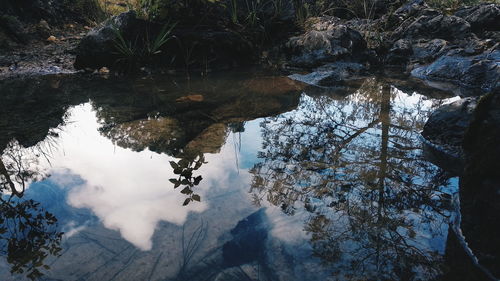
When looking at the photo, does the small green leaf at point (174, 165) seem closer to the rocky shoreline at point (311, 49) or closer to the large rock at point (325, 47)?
the rocky shoreline at point (311, 49)

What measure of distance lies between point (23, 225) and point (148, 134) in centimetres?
150

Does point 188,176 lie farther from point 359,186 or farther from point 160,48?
point 160,48

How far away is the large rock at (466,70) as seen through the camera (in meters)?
5.54

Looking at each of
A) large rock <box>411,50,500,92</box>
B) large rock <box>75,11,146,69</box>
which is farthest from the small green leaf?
large rock <box>411,50,500,92</box>

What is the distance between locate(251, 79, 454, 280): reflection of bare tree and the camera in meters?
1.75

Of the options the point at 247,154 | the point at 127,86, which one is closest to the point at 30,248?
the point at 247,154

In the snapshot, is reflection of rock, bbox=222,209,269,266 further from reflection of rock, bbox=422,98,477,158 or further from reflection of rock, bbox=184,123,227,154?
reflection of rock, bbox=422,98,477,158

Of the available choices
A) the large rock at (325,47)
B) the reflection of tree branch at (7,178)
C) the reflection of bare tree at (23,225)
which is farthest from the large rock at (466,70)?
the reflection of tree branch at (7,178)

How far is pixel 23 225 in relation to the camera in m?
2.06

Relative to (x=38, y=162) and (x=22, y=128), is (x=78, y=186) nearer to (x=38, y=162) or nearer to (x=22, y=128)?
(x=38, y=162)

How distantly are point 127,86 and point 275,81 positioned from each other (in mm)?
2418

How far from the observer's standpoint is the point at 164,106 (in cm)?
433

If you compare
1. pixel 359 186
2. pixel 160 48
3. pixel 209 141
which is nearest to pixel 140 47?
pixel 160 48

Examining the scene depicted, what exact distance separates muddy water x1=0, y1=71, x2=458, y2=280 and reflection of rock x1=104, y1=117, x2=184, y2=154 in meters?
0.02
